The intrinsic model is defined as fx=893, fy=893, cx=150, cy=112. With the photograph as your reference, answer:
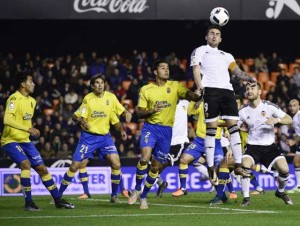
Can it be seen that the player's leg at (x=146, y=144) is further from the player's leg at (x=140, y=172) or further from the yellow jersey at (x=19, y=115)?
the yellow jersey at (x=19, y=115)

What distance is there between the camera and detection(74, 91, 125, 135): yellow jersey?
1666cm

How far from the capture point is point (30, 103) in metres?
14.8

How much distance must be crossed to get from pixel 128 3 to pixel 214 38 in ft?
47.5

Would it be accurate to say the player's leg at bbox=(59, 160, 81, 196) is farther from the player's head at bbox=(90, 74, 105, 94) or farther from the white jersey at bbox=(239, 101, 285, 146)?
the white jersey at bbox=(239, 101, 285, 146)

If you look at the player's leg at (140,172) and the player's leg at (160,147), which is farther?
the player's leg at (140,172)

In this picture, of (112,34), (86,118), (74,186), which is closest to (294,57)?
→ (112,34)

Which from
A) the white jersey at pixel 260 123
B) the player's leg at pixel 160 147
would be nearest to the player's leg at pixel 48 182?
the player's leg at pixel 160 147

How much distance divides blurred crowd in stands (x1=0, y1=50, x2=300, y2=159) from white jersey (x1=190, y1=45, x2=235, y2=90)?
11573mm

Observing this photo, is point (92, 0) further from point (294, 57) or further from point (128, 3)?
point (294, 57)

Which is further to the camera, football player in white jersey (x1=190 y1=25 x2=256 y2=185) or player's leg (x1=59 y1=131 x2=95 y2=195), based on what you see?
player's leg (x1=59 y1=131 x2=95 y2=195)

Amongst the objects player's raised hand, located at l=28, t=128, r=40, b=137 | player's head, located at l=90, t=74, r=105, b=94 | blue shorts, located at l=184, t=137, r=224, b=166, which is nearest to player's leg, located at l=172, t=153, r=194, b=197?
blue shorts, located at l=184, t=137, r=224, b=166

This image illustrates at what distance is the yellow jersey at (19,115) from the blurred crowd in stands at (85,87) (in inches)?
429

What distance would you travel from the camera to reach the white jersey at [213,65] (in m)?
14.5

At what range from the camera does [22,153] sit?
48.0ft
